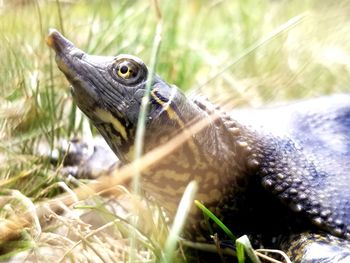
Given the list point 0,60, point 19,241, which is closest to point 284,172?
point 19,241

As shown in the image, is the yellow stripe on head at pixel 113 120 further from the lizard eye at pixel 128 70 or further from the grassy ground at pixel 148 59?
the grassy ground at pixel 148 59

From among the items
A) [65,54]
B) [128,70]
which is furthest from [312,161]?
[65,54]

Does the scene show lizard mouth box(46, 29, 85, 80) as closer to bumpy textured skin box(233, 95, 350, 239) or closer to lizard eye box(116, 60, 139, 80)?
lizard eye box(116, 60, 139, 80)

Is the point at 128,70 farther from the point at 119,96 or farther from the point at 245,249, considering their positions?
the point at 245,249

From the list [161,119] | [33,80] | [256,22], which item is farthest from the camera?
[256,22]

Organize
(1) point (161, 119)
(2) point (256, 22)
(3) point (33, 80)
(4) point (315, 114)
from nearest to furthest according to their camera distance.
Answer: (1) point (161, 119) < (4) point (315, 114) < (3) point (33, 80) < (2) point (256, 22)

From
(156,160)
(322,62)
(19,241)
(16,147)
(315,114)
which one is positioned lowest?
(19,241)

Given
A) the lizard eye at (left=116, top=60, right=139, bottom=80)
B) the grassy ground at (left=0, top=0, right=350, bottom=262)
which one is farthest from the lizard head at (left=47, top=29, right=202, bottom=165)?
the grassy ground at (left=0, top=0, right=350, bottom=262)

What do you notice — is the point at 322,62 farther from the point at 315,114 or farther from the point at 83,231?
the point at 83,231
